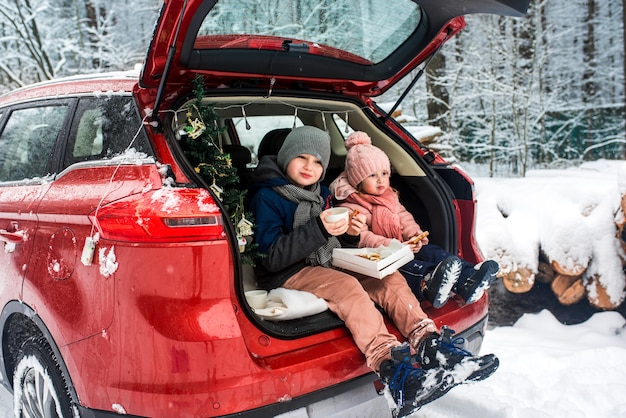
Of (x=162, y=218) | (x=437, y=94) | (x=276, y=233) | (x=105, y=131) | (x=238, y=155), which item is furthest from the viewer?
(x=437, y=94)

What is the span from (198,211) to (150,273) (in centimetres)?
25

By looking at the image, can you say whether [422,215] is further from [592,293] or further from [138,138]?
[592,293]

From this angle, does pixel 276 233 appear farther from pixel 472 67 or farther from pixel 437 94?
pixel 437 94

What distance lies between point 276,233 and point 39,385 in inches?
47.4

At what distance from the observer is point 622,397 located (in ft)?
9.23

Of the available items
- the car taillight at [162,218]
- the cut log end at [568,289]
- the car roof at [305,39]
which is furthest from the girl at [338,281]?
the cut log end at [568,289]

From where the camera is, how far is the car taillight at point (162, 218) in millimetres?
1662

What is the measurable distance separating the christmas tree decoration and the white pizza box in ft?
1.39

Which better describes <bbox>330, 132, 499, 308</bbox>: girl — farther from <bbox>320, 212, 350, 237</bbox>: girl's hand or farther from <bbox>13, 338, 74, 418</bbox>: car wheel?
<bbox>13, 338, 74, 418</bbox>: car wheel

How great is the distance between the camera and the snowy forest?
10.4 m

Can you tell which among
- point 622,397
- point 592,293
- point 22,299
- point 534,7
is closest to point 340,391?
point 22,299

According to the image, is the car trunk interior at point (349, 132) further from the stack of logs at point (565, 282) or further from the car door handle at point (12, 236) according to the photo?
the stack of logs at point (565, 282)

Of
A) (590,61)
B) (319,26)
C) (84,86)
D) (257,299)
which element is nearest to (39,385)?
(257,299)

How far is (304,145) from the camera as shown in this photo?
2.75 m
